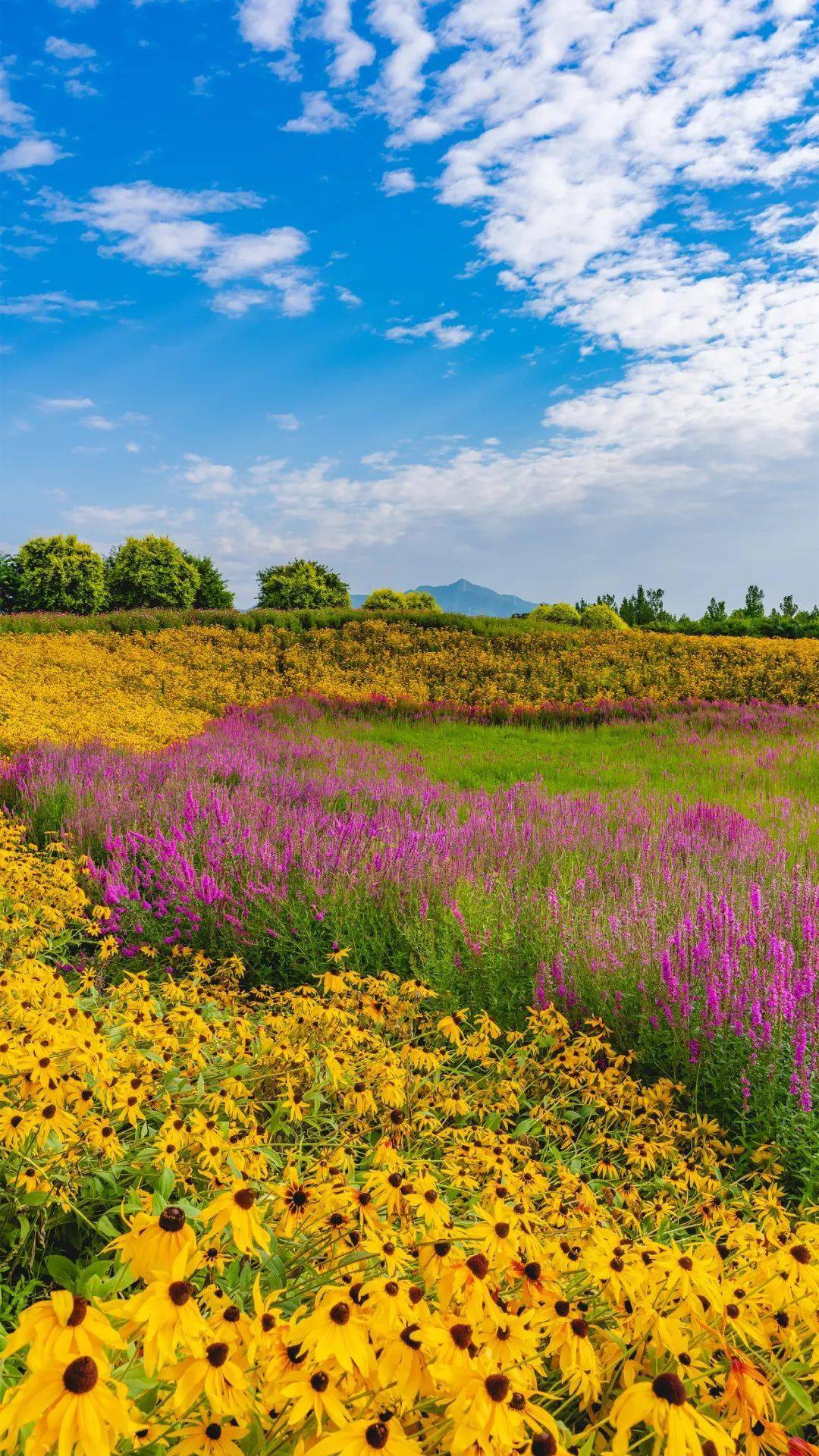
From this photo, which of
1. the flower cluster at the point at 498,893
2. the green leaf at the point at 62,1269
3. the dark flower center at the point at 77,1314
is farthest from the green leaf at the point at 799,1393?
the flower cluster at the point at 498,893

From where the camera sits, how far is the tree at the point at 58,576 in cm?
2667

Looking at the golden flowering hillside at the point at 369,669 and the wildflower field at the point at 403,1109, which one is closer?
the wildflower field at the point at 403,1109

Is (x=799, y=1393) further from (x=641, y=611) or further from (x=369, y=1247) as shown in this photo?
(x=641, y=611)

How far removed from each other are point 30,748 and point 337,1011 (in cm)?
650

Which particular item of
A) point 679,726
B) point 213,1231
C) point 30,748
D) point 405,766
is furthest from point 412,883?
point 679,726

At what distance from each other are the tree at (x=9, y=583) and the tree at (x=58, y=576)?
0.05 m

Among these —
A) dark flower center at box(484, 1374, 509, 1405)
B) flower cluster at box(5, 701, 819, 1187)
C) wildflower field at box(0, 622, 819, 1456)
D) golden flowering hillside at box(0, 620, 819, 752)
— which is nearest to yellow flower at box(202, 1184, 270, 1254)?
wildflower field at box(0, 622, 819, 1456)

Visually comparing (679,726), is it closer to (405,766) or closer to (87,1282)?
(405,766)

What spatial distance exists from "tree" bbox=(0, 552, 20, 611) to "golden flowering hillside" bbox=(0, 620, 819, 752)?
11293 millimetres

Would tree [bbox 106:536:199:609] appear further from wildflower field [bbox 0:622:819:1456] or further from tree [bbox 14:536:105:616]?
wildflower field [bbox 0:622:819:1456]

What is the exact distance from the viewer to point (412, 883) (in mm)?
4461

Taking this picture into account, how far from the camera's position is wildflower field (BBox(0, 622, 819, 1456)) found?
1.03 meters

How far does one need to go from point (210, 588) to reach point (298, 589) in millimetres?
6606

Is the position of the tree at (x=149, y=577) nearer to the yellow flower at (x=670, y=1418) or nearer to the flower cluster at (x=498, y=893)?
the flower cluster at (x=498, y=893)
